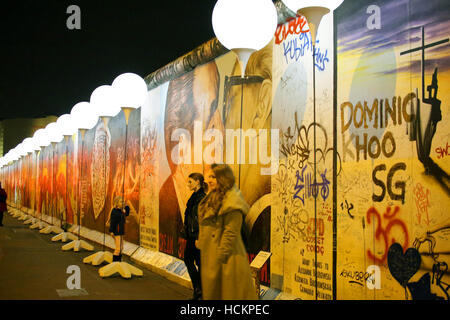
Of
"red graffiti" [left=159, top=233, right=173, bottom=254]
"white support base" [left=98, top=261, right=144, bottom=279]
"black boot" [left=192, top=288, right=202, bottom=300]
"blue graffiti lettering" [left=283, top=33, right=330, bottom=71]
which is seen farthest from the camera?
"red graffiti" [left=159, top=233, right=173, bottom=254]

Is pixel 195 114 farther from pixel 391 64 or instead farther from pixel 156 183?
pixel 391 64

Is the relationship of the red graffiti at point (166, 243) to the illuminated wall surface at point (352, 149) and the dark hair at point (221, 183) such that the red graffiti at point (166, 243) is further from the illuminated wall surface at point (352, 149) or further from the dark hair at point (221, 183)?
the dark hair at point (221, 183)

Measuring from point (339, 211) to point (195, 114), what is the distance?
4557 millimetres

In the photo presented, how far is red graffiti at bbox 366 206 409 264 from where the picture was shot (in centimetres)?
497

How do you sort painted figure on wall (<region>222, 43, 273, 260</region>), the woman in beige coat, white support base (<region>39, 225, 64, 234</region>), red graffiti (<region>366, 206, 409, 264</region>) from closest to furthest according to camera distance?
red graffiti (<region>366, 206, 409, 264</region>), the woman in beige coat, painted figure on wall (<region>222, 43, 273, 260</region>), white support base (<region>39, 225, 64, 234</region>)

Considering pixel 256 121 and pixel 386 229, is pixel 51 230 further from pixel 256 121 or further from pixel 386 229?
pixel 386 229

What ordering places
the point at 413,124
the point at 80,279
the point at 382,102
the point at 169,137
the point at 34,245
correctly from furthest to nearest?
the point at 34,245 < the point at 169,137 < the point at 80,279 < the point at 382,102 < the point at 413,124

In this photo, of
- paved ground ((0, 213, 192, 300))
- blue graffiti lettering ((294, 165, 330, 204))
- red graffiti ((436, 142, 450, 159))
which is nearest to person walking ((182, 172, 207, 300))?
paved ground ((0, 213, 192, 300))

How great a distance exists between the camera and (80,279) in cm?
917

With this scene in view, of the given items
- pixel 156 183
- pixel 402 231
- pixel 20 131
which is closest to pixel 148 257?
pixel 156 183

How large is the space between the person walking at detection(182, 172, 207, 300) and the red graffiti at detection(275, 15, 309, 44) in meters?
2.25

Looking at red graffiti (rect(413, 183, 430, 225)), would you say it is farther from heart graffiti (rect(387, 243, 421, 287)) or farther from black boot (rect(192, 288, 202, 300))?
black boot (rect(192, 288, 202, 300))

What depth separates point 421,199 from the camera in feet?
15.7

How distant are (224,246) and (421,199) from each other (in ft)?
6.39
